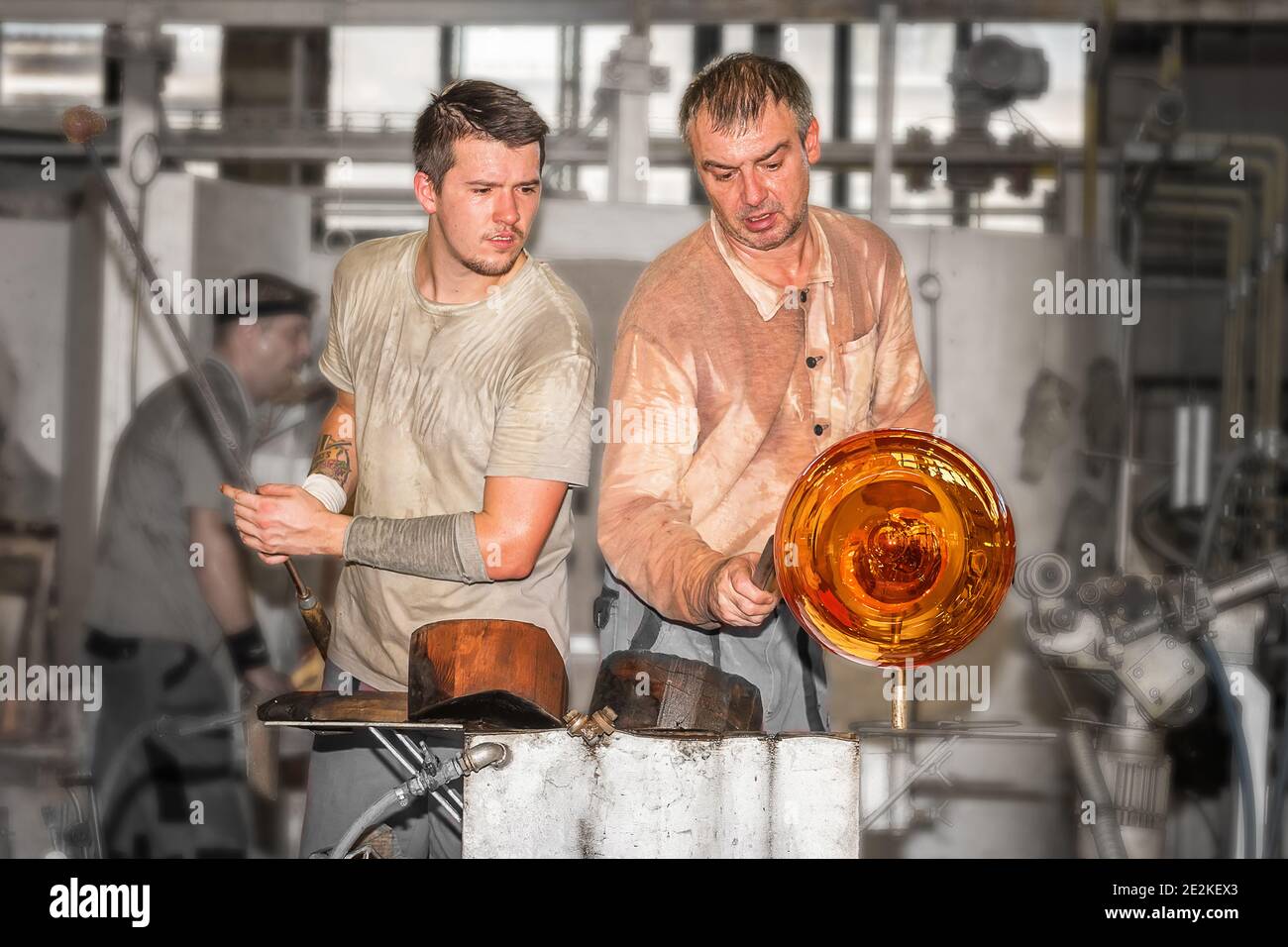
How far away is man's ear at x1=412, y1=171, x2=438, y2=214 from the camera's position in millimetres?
2357

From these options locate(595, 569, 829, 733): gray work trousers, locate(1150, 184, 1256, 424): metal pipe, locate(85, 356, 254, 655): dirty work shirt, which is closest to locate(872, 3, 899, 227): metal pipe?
locate(1150, 184, 1256, 424): metal pipe

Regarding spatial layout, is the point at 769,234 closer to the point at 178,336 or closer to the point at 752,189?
the point at 752,189

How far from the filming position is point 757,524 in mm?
2307

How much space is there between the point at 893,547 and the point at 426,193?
1.00 m

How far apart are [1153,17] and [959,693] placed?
124 centimetres

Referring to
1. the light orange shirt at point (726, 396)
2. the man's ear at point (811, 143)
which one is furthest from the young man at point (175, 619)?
the man's ear at point (811, 143)

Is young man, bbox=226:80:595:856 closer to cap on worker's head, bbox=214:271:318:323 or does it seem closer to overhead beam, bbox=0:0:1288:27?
cap on worker's head, bbox=214:271:318:323

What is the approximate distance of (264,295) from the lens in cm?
249

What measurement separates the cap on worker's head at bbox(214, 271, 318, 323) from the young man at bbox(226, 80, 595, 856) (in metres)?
0.15

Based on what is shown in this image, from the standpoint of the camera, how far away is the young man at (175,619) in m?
2.47

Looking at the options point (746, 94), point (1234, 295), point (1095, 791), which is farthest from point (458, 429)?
point (1234, 295)

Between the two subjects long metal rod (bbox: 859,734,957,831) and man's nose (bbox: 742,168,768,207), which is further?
long metal rod (bbox: 859,734,957,831)

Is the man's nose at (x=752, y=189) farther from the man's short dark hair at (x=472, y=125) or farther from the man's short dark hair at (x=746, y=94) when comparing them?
the man's short dark hair at (x=472, y=125)

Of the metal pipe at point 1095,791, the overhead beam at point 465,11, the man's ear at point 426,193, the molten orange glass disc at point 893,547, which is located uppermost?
the overhead beam at point 465,11
